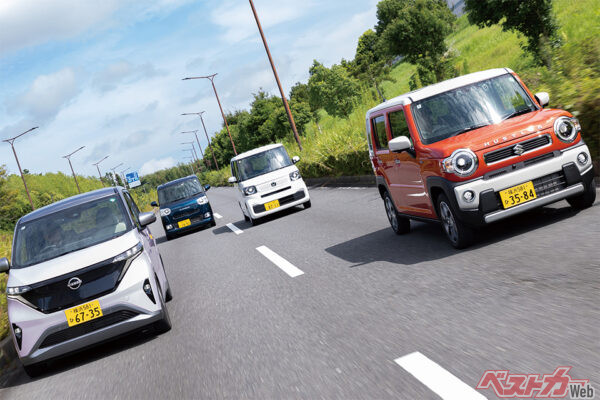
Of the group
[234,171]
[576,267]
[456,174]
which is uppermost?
[234,171]

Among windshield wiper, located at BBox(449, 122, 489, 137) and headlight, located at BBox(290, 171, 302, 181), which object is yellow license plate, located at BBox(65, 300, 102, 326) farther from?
headlight, located at BBox(290, 171, 302, 181)

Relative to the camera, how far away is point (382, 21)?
83.8m

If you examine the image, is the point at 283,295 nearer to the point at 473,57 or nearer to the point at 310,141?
the point at 310,141

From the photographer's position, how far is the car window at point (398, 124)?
738 cm

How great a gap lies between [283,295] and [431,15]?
1397 inches

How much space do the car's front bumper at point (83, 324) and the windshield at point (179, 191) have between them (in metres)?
13.2

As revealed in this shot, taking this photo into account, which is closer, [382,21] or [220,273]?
[220,273]

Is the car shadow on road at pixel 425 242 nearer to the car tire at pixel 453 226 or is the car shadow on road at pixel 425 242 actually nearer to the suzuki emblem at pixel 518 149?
the car tire at pixel 453 226

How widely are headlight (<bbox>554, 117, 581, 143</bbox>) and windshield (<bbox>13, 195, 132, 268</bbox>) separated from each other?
16.6 ft

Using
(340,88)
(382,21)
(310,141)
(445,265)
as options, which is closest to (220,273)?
(445,265)

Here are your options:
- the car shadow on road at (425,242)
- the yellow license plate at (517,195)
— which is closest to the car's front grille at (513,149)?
the yellow license plate at (517,195)

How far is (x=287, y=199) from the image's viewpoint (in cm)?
1541

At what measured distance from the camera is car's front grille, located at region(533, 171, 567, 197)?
6.21 m

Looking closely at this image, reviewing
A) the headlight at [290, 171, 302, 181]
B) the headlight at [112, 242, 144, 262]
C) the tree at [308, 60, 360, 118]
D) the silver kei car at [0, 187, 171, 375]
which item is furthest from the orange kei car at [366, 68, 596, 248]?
the tree at [308, 60, 360, 118]
